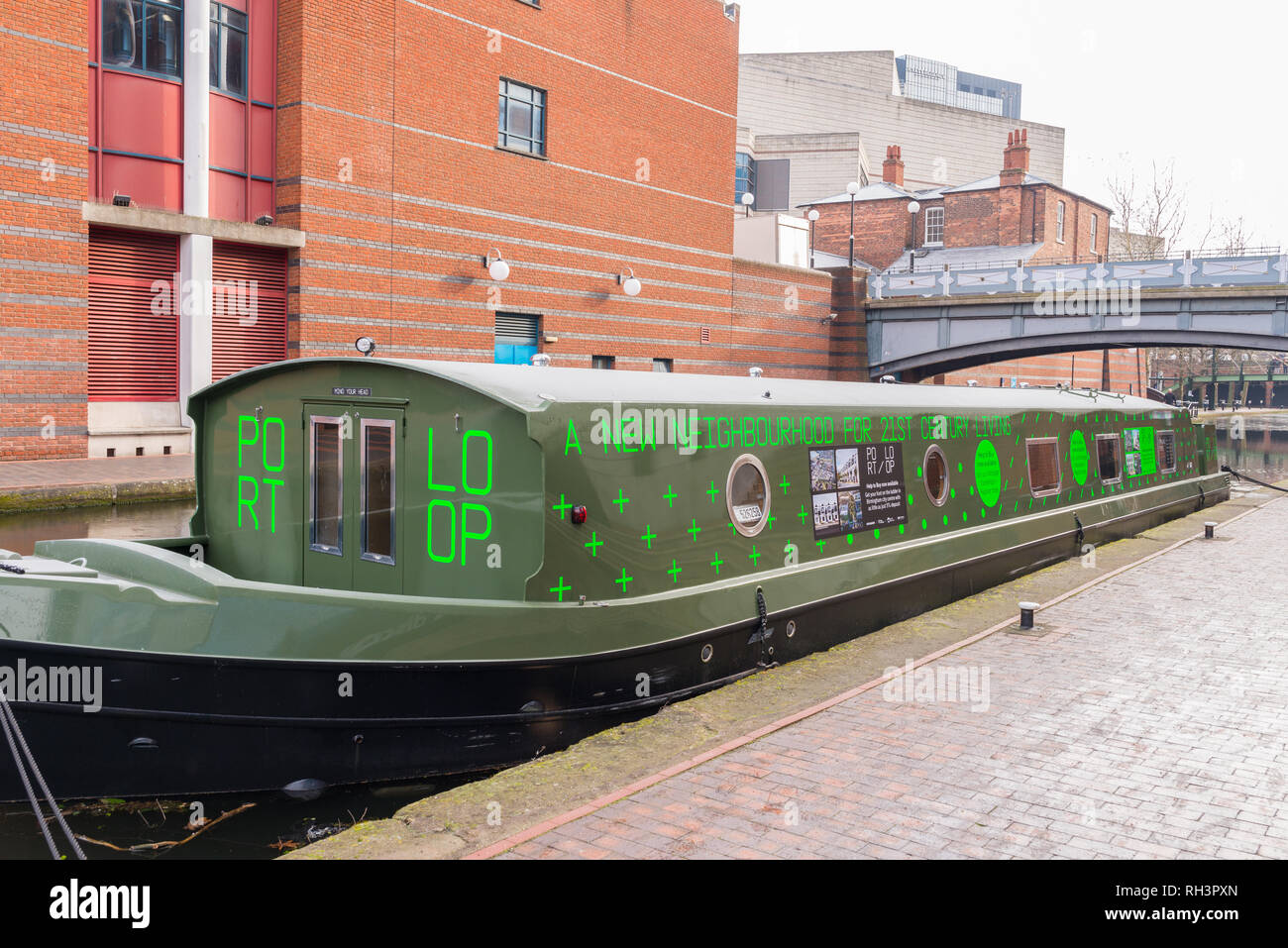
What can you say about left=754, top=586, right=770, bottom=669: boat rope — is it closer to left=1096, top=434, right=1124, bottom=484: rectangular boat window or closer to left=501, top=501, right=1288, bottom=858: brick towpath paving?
left=501, top=501, right=1288, bottom=858: brick towpath paving

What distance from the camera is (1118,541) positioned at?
1382 cm

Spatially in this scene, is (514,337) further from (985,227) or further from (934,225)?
(934,225)

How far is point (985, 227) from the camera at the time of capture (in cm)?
5094

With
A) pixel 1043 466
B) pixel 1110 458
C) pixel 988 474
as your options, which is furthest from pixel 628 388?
pixel 1110 458

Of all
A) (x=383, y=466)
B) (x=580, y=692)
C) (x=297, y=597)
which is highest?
(x=383, y=466)

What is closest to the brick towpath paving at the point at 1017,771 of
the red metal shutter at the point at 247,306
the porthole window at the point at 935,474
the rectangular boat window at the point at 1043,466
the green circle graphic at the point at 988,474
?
the porthole window at the point at 935,474

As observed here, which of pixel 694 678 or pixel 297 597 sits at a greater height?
pixel 297 597

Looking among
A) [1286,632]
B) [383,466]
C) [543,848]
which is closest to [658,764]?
[543,848]

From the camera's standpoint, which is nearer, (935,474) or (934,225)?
(935,474)

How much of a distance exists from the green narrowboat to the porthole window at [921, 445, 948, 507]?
1304 millimetres

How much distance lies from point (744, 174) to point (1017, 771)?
2271 inches
